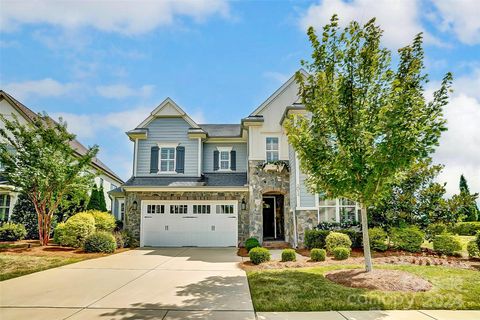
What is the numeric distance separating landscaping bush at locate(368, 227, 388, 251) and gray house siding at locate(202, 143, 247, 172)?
316 inches

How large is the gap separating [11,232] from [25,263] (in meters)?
7.09

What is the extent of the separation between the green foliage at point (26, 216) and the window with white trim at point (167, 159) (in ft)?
24.5

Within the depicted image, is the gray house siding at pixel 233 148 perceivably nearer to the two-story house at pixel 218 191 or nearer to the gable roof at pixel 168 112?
the two-story house at pixel 218 191

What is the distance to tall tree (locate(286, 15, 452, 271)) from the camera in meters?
6.79

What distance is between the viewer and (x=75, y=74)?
1175 centimetres

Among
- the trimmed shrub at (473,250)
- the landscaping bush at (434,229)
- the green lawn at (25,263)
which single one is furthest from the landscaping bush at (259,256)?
the trimmed shrub at (473,250)

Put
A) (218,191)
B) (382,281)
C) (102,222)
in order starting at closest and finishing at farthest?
(382,281)
(102,222)
(218,191)

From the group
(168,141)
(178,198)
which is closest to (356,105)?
(178,198)

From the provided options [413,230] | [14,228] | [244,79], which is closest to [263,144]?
[244,79]

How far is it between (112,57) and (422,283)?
35.8ft

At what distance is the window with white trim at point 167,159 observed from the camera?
17078 millimetres

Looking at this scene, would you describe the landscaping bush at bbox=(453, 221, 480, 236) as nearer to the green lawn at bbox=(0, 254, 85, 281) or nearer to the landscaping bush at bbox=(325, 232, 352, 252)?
the landscaping bush at bbox=(325, 232, 352, 252)

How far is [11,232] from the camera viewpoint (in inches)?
593

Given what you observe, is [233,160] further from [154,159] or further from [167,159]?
[154,159]
